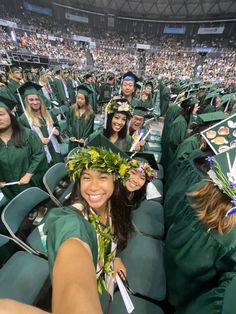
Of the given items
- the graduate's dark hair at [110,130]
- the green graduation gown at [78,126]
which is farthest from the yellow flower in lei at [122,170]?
the green graduation gown at [78,126]

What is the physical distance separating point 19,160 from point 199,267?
2374mm

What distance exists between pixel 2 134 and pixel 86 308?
7.87 feet

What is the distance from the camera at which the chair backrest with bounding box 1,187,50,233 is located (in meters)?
1.94

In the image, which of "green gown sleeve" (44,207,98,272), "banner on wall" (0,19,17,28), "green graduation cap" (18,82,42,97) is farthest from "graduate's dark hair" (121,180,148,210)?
"banner on wall" (0,19,17,28)

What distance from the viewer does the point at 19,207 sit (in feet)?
6.87

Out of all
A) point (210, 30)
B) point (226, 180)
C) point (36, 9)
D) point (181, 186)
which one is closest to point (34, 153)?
point (181, 186)

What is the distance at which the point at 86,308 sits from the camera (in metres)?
0.70

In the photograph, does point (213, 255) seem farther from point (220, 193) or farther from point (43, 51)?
point (43, 51)

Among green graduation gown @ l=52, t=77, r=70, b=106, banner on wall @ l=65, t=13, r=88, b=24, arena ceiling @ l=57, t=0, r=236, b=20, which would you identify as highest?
arena ceiling @ l=57, t=0, r=236, b=20

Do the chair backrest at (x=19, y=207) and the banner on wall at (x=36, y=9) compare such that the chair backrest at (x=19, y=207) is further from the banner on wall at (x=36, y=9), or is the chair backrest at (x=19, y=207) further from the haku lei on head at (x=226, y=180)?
the banner on wall at (x=36, y=9)

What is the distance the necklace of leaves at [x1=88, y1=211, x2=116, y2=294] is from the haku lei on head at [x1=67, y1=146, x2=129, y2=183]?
33 cm

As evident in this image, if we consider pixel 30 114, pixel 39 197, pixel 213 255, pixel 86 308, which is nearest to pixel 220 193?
pixel 213 255

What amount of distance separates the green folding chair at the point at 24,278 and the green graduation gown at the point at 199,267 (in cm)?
107

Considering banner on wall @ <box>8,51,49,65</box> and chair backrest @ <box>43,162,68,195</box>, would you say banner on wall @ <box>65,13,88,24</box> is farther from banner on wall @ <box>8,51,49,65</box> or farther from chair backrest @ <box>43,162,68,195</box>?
chair backrest @ <box>43,162,68,195</box>
